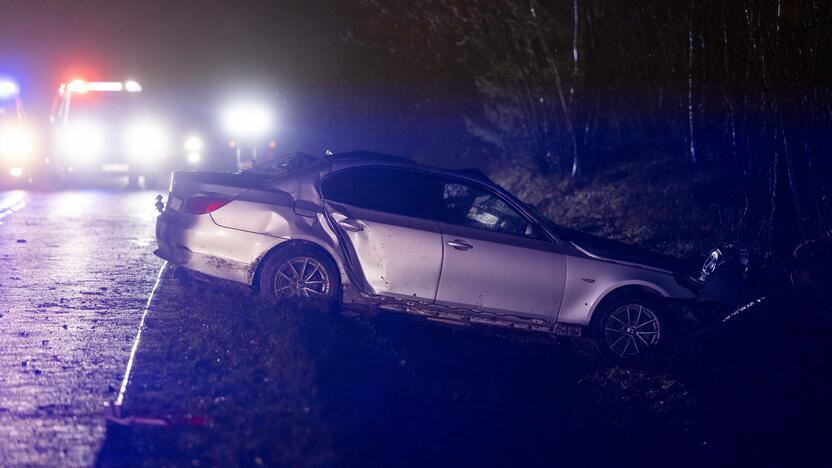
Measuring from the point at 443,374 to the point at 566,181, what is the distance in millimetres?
13415

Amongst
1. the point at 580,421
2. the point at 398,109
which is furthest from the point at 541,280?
the point at 398,109

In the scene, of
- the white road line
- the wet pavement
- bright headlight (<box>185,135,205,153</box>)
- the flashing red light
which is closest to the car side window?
the white road line

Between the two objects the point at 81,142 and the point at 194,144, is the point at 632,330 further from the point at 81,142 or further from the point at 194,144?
the point at 194,144

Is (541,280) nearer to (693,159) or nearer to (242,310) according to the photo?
(242,310)

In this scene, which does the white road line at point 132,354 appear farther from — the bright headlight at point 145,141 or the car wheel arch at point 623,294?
the bright headlight at point 145,141

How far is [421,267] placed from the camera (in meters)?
8.35

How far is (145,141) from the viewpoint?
79.5 feet

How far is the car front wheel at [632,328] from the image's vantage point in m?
8.69

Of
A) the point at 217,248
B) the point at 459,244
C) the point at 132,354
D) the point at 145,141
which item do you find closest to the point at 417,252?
the point at 459,244

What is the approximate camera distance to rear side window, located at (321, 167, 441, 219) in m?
8.64

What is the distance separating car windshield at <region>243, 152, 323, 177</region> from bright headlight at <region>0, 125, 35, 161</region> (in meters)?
15.3

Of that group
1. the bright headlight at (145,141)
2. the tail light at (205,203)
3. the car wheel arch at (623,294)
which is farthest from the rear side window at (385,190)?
the bright headlight at (145,141)

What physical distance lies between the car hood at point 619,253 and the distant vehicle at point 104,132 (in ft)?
56.7

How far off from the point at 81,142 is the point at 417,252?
17.7m
